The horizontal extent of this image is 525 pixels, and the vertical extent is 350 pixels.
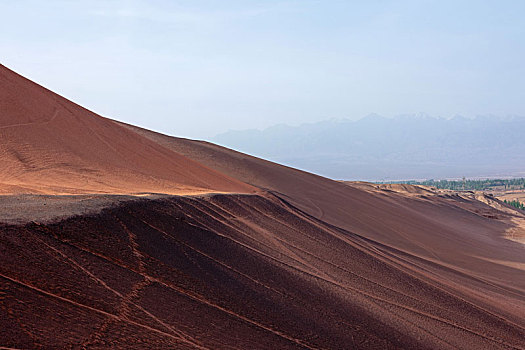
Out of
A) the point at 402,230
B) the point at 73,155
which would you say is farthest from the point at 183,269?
the point at 402,230

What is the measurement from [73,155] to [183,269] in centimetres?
1105

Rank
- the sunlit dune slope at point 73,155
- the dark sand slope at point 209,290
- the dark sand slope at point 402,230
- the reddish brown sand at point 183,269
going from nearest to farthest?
the dark sand slope at point 209,290
the reddish brown sand at point 183,269
the sunlit dune slope at point 73,155
the dark sand slope at point 402,230

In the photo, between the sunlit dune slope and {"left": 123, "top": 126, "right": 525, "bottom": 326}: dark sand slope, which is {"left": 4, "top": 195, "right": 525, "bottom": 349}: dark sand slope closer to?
the sunlit dune slope

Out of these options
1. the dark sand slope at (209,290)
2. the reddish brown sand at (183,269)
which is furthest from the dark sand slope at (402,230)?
the dark sand slope at (209,290)

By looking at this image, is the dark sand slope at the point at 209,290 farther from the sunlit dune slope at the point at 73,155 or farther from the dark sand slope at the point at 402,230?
the dark sand slope at the point at 402,230

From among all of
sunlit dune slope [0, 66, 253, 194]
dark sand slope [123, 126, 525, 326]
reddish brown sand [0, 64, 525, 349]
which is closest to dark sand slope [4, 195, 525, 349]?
reddish brown sand [0, 64, 525, 349]

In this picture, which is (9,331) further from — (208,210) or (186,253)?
(208,210)

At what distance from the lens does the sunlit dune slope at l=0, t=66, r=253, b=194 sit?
17156mm

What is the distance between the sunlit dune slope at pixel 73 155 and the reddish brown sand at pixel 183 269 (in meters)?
0.10

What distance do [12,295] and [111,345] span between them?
5.50ft

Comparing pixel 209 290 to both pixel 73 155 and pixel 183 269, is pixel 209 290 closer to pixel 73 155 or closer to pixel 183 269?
pixel 183 269

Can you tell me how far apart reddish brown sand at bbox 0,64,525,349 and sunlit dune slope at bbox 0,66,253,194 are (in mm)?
104

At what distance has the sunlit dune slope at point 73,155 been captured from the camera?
17156 millimetres

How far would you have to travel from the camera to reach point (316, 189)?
36.2 m
